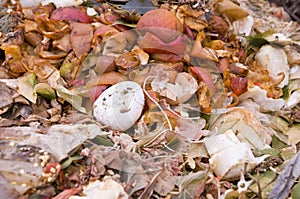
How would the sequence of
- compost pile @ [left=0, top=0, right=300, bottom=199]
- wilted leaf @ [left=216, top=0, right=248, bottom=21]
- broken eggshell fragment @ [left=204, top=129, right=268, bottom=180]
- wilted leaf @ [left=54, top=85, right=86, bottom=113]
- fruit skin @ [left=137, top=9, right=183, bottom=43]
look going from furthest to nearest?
wilted leaf @ [left=216, top=0, right=248, bottom=21] → fruit skin @ [left=137, top=9, right=183, bottom=43] → wilted leaf @ [left=54, top=85, right=86, bottom=113] → broken eggshell fragment @ [left=204, top=129, right=268, bottom=180] → compost pile @ [left=0, top=0, right=300, bottom=199]

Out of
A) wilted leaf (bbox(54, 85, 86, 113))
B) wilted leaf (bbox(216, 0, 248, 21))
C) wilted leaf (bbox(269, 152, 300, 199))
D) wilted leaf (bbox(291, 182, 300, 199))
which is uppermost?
wilted leaf (bbox(216, 0, 248, 21))

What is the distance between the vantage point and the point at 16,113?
1.53m

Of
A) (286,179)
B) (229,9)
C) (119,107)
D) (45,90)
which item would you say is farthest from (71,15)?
(286,179)

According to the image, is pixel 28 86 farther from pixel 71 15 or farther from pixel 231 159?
pixel 231 159

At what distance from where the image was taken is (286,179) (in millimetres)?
1345

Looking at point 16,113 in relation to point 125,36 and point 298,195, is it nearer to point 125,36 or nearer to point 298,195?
point 125,36

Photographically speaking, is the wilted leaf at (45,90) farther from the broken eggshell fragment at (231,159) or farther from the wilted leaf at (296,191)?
the wilted leaf at (296,191)

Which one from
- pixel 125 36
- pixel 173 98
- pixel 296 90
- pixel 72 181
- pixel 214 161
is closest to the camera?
pixel 72 181

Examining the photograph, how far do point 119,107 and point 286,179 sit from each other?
45cm

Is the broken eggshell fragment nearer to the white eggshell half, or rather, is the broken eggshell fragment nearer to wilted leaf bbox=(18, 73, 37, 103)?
the white eggshell half

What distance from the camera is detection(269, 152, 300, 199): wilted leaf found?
1326 mm

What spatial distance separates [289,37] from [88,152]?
1077 millimetres

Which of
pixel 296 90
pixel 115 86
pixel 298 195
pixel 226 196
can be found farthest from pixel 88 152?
pixel 296 90

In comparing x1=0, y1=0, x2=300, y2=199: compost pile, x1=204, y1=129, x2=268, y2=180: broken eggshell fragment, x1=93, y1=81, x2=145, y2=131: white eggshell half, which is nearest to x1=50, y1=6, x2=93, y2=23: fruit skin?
x1=0, y1=0, x2=300, y2=199: compost pile
